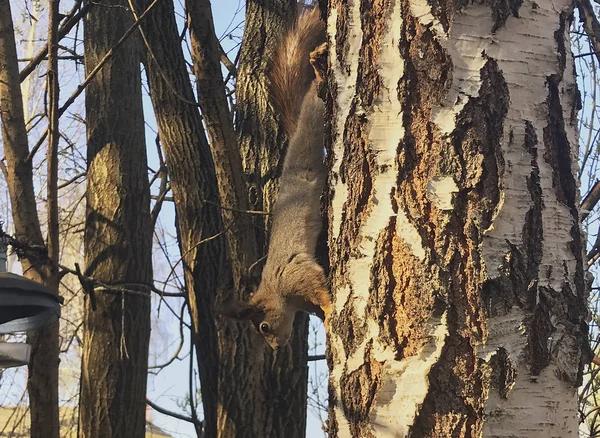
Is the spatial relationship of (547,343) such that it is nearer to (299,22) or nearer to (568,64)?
(568,64)

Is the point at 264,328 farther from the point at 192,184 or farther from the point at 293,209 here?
the point at 192,184

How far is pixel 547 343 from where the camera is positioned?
1101 millimetres

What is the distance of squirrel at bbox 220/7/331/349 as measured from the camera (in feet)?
10.4

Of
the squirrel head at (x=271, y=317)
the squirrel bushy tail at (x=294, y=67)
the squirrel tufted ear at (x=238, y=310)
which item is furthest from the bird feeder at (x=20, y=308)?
the squirrel bushy tail at (x=294, y=67)

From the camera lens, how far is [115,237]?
157 inches

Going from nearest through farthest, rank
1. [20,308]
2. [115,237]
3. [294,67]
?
1. [20,308]
2. [294,67]
3. [115,237]

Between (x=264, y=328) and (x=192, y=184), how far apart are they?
0.77m

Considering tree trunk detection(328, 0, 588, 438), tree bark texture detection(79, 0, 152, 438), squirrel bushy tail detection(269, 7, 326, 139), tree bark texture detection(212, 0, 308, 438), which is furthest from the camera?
tree bark texture detection(79, 0, 152, 438)

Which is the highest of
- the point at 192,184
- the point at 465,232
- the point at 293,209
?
the point at 192,184

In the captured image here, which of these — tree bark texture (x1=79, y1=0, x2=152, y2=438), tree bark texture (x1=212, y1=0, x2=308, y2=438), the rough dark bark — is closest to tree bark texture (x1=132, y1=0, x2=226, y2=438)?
tree bark texture (x1=212, y1=0, x2=308, y2=438)

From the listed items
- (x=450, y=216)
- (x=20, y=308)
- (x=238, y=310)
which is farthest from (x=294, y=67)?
(x=450, y=216)

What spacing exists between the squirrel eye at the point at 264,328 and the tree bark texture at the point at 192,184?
12.4 inches

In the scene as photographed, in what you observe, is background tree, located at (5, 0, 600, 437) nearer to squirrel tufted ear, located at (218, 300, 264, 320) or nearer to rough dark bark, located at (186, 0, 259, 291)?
rough dark bark, located at (186, 0, 259, 291)

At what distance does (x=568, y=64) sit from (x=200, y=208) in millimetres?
2551
